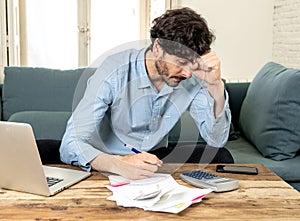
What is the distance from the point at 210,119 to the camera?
168cm

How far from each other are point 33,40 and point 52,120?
1516mm

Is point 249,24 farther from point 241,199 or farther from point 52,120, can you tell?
point 241,199

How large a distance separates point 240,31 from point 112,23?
3.58ft

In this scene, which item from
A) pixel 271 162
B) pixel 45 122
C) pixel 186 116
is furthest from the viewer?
pixel 45 122

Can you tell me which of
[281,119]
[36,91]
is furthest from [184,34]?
[36,91]

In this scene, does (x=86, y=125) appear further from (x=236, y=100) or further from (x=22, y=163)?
(x=236, y=100)

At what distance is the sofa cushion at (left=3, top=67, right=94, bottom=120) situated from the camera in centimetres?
273

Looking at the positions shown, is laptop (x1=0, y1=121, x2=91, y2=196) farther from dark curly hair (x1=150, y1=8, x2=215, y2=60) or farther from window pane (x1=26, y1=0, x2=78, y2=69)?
window pane (x1=26, y1=0, x2=78, y2=69)

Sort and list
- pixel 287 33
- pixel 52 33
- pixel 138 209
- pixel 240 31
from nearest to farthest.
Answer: pixel 138 209
pixel 287 33
pixel 240 31
pixel 52 33

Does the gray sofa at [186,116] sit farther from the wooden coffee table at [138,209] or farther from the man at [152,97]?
the wooden coffee table at [138,209]

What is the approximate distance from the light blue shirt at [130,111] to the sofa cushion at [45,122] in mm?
827

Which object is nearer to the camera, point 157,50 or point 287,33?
point 157,50

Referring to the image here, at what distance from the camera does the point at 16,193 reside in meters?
1.19

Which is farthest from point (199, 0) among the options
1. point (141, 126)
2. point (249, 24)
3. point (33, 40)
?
point (141, 126)
